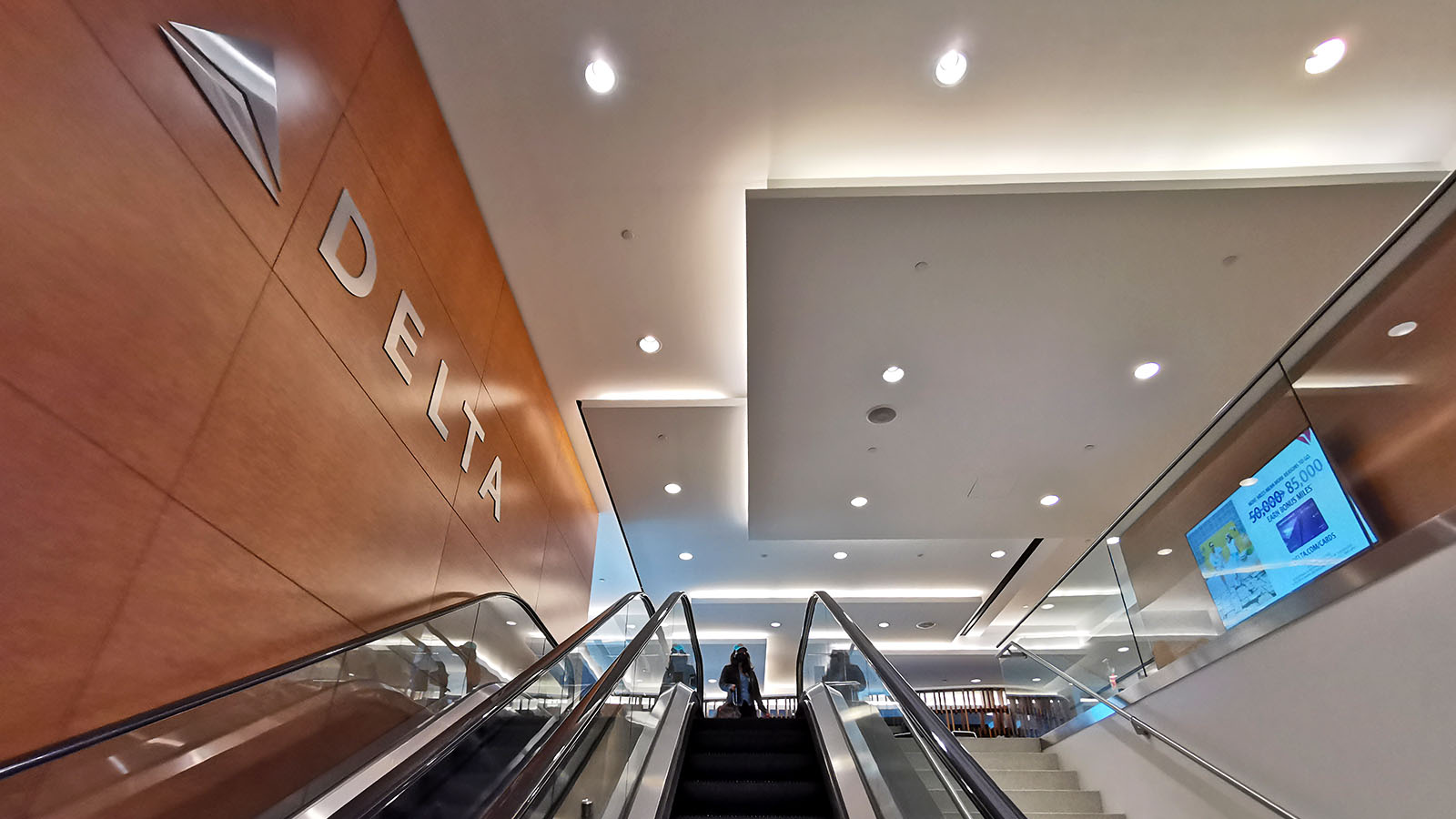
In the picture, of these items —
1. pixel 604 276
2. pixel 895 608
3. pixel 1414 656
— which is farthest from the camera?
pixel 895 608

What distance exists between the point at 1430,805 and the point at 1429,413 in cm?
168

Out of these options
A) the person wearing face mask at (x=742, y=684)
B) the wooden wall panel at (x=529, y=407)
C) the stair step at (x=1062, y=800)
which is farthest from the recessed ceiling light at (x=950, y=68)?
the person wearing face mask at (x=742, y=684)

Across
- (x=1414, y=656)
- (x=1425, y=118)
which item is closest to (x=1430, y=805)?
(x=1414, y=656)

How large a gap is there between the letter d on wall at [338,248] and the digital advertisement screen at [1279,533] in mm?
5240

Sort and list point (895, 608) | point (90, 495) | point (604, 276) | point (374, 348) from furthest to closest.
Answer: point (895, 608) < point (604, 276) < point (374, 348) < point (90, 495)

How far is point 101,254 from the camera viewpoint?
7.27ft

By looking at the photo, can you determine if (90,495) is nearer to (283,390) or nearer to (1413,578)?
(283,390)

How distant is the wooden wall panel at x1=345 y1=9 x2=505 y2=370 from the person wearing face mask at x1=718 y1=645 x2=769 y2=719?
5382mm

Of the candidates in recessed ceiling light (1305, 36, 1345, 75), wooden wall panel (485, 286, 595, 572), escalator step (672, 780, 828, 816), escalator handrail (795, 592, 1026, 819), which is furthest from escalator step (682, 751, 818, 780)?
recessed ceiling light (1305, 36, 1345, 75)

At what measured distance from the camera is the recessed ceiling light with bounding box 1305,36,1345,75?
4.01m

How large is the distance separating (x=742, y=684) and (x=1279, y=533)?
20.8ft

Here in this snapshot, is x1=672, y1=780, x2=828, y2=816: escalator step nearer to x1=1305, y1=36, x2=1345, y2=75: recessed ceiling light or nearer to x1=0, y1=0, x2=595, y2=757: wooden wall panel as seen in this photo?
x1=0, y1=0, x2=595, y2=757: wooden wall panel

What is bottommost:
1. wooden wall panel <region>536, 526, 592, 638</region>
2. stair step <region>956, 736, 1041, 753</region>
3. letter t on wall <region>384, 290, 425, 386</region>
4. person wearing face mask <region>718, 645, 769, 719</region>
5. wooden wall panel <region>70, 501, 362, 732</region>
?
stair step <region>956, 736, 1041, 753</region>

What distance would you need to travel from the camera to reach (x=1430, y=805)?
2896mm
